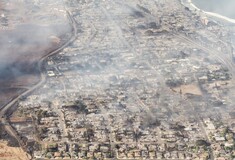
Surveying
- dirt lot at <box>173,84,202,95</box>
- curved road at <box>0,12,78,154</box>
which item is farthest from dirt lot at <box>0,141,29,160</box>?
dirt lot at <box>173,84,202,95</box>

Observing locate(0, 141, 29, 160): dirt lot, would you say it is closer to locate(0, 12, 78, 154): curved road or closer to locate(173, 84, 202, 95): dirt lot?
locate(0, 12, 78, 154): curved road

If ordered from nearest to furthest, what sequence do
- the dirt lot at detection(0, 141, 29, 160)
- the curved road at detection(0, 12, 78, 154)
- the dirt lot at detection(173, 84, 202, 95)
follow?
the dirt lot at detection(0, 141, 29, 160) → the curved road at detection(0, 12, 78, 154) → the dirt lot at detection(173, 84, 202, 95)

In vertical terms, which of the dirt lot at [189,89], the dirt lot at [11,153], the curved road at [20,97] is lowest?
the dirt lot at [189,89]

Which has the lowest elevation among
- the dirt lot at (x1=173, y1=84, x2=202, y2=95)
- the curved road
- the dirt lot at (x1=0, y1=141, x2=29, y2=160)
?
the dirt lot at (x1=173, y1=84, x2=202, y2=95)

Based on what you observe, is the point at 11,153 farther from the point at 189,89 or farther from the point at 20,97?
the point at 189,89

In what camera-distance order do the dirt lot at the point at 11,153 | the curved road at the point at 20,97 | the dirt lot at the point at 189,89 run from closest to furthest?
the dirt lot at the point at 11,153 → the curved road at the point at 20,97 → the dirt lot at the point at 189,89

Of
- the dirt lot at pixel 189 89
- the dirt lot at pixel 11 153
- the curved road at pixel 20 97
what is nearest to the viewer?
the dirt lot at pixel 11 153

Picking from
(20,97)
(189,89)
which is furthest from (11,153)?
(189,89)

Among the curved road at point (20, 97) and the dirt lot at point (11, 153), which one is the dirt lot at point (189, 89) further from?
the dirt lot at point (11, 153)

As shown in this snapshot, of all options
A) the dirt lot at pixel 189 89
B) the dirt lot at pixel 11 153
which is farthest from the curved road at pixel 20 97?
the dirt lot at pixel 189 89

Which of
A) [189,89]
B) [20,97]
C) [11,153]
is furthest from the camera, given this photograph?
[189,89]

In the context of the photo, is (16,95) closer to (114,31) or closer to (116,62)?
(116,62)
